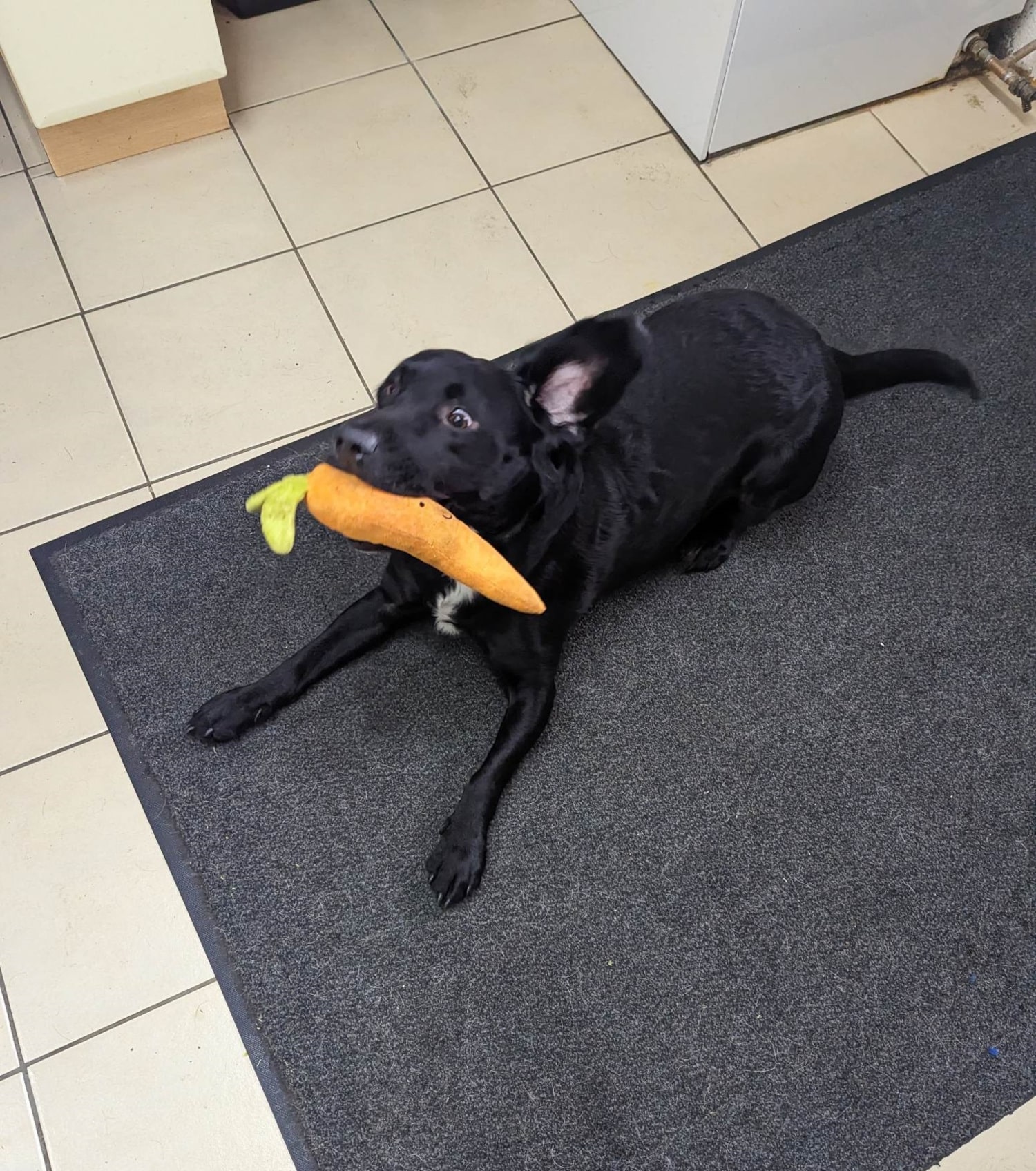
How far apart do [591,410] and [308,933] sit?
0.99 meters

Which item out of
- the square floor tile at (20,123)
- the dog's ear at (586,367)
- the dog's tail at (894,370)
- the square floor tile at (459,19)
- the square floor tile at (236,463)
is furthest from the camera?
the square floor tile at (459,19)

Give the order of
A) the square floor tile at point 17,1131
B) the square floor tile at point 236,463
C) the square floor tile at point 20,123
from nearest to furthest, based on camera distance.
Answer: the square floor tile at point 17,1131, the square floor tile at point 236,463, the square floor tile at point 20,123

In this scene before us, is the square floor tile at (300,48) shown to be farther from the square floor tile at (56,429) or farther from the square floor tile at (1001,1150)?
the square floor tile at (1001,1150)

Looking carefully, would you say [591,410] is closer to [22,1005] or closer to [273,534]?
[273,534]

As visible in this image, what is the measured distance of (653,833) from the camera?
72.8 inches

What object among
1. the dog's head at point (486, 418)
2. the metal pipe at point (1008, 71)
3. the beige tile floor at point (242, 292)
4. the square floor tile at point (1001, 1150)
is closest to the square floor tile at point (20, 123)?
the beige tile floor at point (242, 292)

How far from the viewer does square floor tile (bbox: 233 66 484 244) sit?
8.39 ft

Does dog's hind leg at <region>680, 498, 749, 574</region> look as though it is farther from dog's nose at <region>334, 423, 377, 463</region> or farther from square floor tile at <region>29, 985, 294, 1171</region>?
square floor tile at <region>29, 985, 294, 1171</region>

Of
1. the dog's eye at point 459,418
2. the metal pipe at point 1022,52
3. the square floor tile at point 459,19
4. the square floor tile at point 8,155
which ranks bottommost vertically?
the metal pipe at point 1022,52

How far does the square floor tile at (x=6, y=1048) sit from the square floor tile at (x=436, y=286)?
4.64ft

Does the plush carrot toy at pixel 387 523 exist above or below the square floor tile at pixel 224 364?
above

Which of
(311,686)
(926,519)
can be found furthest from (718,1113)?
(926,519)

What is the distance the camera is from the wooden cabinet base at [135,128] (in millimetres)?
2475

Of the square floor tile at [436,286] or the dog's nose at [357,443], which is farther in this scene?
the square floor tile at [436,286]
